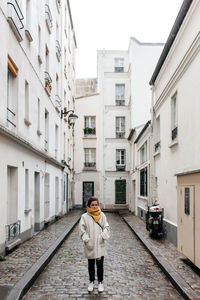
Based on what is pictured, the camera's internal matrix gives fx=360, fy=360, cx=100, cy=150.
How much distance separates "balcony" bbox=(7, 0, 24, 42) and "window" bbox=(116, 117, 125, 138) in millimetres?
21026

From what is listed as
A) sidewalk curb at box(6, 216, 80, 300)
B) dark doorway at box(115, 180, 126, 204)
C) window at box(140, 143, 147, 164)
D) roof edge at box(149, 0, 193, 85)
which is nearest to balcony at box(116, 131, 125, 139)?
dark doorway at box(115, 180, 126, 204)

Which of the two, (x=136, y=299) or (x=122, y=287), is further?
(x=122, y=287)

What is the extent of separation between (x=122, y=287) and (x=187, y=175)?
2820 millimetres

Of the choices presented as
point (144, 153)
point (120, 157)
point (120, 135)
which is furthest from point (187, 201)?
point (120, 135)

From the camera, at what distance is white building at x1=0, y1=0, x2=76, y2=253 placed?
8.79 m

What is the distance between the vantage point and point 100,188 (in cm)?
3072

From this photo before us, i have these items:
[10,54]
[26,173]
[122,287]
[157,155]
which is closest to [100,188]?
[157,155]

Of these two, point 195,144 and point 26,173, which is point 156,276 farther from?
point 26,173

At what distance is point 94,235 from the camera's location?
19.4 feet

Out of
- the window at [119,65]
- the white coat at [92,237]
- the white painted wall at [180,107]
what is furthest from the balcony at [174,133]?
the window at [119,65]

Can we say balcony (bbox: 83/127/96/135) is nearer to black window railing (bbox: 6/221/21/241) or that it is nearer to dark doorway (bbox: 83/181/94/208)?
dark doorway (bbox: 83/181/94/208)

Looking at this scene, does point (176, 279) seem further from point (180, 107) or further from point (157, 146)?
point (157, 146)

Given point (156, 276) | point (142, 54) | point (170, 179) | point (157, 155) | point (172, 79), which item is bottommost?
point (156, 276)

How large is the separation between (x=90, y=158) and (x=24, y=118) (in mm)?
19994
